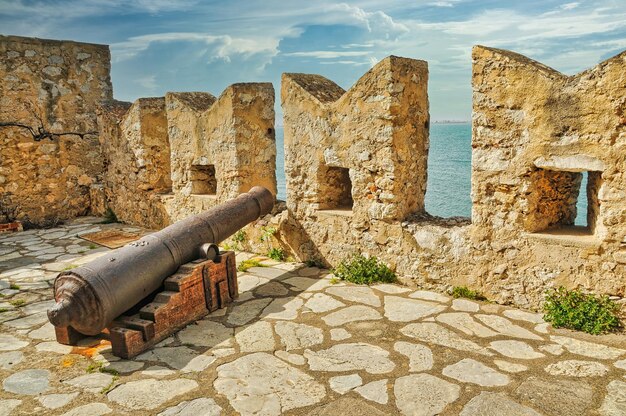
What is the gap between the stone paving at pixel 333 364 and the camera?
122 inches

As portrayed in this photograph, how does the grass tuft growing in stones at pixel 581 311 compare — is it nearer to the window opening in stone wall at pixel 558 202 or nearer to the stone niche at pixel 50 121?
the window opening in stone wall at pixel 558 202

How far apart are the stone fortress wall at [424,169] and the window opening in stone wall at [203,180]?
0.9 inches

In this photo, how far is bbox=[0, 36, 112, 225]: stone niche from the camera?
31.5 feet

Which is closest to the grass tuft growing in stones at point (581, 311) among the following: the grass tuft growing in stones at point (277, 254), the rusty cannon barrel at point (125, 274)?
the rusty cannon barrel at point (125, 274)

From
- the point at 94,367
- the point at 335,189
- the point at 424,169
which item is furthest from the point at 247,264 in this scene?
the point at 94,367

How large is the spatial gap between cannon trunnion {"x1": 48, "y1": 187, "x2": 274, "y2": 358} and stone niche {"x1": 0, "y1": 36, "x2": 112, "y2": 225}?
261 inches

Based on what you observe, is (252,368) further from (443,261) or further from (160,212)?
(160,212)

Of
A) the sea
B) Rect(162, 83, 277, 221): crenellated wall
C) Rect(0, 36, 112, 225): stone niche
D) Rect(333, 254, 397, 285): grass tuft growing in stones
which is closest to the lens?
Rect(333, 254, 397, 285): grass tuft growing in stones

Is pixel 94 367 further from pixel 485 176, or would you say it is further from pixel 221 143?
pixel 221 143

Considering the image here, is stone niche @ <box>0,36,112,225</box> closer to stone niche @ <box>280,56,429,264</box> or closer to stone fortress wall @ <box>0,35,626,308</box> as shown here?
stone fortress wall @ <box>0,35,626,308</box>

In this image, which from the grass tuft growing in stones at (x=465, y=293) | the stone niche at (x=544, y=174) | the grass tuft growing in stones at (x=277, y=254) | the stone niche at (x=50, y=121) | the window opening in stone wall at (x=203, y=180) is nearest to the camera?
the stone niche at (x=544, y=174)

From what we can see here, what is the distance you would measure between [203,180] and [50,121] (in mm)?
4503

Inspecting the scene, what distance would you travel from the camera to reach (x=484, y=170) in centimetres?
463

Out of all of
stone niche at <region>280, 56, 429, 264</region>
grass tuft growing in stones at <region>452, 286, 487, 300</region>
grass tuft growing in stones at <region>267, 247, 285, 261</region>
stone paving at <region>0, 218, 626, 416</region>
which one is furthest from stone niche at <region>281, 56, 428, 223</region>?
stone paving at <region>0, 218, 626, 416</region>
